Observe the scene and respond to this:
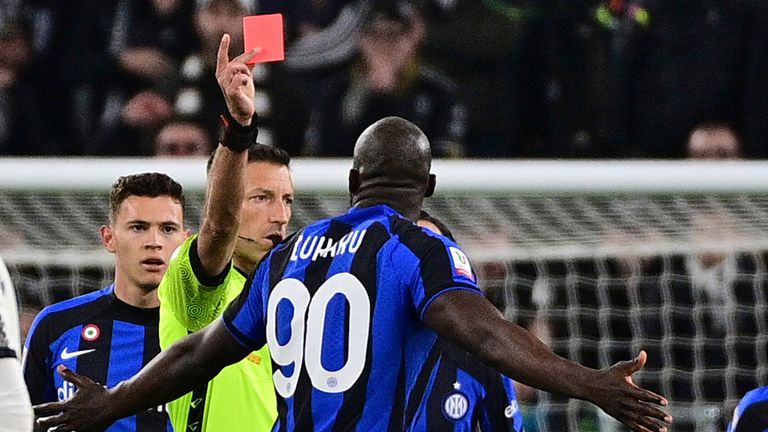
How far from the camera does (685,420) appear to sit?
757 centimetres

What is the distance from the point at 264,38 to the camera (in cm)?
406

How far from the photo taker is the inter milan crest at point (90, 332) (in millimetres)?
5387

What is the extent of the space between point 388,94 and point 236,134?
442 centimetres

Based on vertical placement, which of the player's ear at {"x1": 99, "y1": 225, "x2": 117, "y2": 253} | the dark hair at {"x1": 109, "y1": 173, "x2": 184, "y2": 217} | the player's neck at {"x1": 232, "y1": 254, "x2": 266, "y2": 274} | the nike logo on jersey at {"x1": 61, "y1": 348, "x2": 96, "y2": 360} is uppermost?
the dark hair at {"x1": 109, "y1": 173, "x2": 184, "y2": 217}

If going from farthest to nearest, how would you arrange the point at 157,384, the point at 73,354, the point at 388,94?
the point at 388,94 → the point at 73,354 → the point at 157,384

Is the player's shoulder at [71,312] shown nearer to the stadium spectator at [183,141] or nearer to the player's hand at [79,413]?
the player's hand at [79,413]

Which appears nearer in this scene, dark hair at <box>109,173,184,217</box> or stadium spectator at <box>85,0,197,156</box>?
dark hair at <box>109,173,184,217</box>

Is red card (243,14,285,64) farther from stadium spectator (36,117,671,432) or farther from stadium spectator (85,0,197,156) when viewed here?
stadium spectator (85,0,197,156)

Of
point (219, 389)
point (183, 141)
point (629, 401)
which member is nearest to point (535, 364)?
point (629, 401)

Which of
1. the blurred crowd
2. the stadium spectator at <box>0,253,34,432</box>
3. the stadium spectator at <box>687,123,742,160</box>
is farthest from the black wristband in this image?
the stadium spectator at <box>687,123,742,160</box>

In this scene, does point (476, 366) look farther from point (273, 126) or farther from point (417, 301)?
point (273, 126)

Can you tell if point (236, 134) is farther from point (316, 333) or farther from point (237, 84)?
point (316, 333)

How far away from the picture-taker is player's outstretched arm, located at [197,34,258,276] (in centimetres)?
404

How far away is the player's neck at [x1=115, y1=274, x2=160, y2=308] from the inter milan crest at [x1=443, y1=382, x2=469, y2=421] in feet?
5.15
